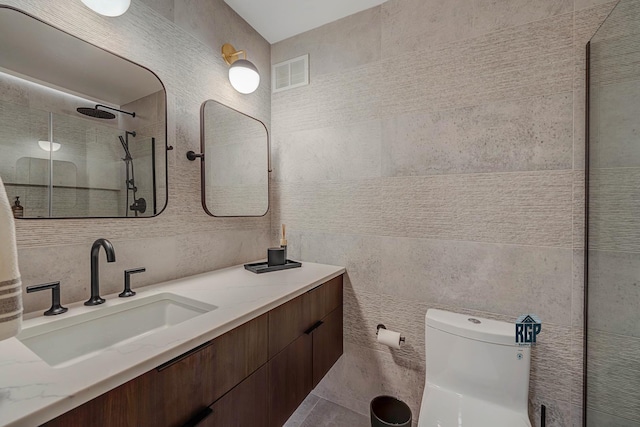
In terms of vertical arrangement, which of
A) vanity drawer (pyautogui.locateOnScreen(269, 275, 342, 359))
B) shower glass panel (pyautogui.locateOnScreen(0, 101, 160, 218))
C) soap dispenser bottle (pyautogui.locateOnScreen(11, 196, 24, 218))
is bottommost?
vanity drawer (pyautogui.locateOnScreen(269, 275, 342, 359))

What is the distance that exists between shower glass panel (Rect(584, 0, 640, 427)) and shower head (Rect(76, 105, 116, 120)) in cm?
195

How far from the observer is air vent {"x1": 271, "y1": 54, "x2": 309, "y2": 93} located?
5.83 ft

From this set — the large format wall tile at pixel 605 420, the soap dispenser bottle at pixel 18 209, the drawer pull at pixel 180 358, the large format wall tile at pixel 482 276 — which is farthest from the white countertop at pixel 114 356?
the large format wall tile at pixel 605 420

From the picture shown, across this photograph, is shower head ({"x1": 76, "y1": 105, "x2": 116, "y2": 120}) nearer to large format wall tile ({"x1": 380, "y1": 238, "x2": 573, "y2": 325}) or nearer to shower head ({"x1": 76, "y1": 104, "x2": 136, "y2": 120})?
shower head ({"x1": 76, "y1": 104, "x2": 136, "y2": 120})

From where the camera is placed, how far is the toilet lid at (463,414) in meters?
1.08

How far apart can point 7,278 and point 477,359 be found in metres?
1.54

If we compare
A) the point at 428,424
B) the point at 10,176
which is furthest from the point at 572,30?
the point at 10,176

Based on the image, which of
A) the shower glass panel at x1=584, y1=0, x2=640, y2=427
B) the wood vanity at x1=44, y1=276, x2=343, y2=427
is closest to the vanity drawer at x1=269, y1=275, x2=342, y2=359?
the wood vanity at x1=44, y1=276, x2=343, y2=427

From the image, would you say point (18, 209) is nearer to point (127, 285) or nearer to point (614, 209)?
point (127, 285)

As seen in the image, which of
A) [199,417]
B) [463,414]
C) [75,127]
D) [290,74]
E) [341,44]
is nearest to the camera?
[199,417]

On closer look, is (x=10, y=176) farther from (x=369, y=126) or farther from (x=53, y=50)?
(x=369, y=126)

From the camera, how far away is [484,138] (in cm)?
129

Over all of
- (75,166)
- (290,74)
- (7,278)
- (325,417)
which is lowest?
(325,417)

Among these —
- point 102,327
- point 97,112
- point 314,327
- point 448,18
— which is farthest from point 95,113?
point 448,18
